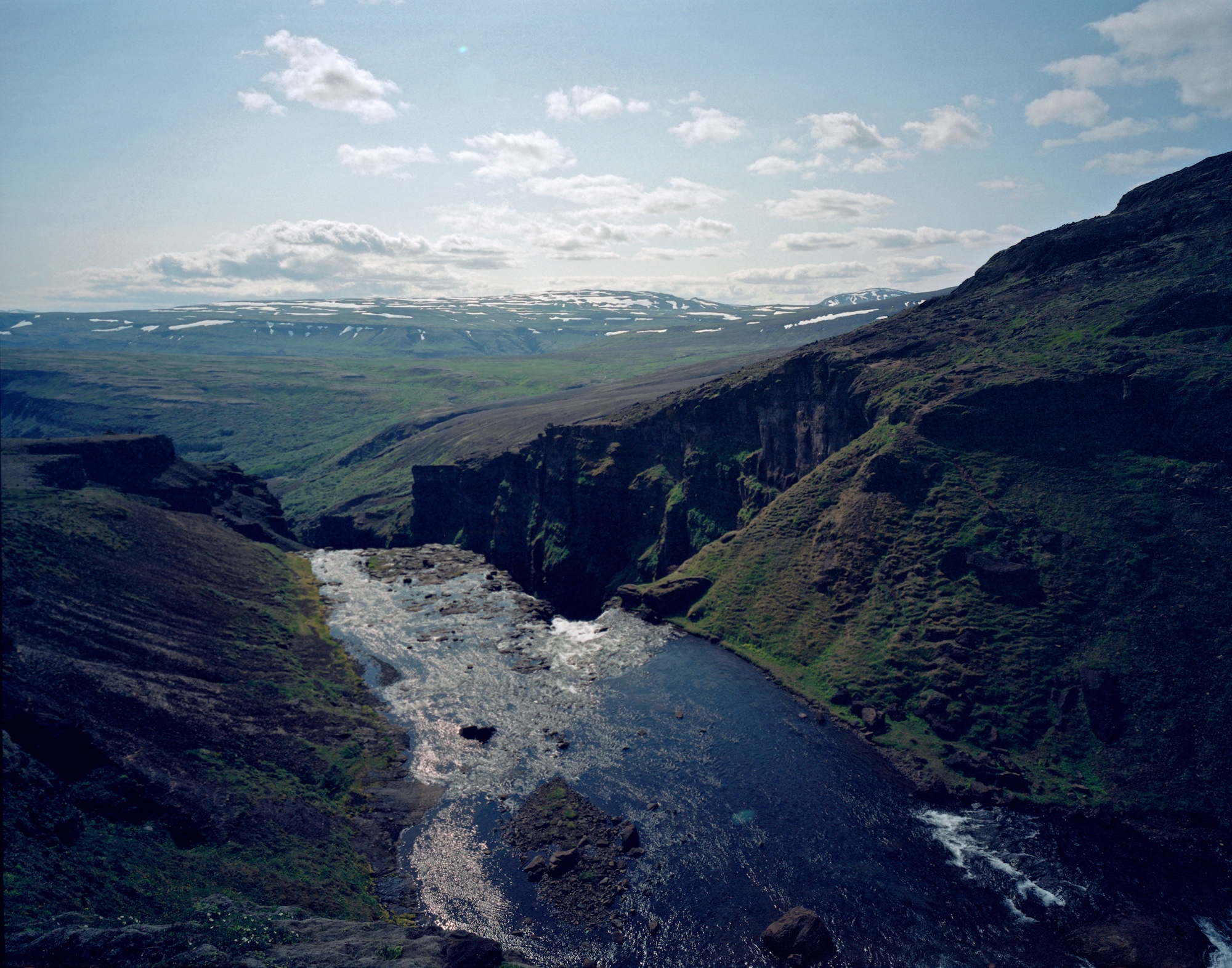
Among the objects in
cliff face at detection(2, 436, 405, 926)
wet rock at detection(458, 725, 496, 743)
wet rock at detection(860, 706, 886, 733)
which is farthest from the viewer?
wet rock at detection(458, 725, 496, 743)

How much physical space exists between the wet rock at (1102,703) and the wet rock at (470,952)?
50.4m

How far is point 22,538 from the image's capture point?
255 feet

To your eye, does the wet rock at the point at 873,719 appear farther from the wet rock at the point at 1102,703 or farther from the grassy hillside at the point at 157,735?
the grassy hillside at the point at 157,735

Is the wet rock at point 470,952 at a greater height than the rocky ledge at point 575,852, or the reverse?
the wet rock at point 470,952

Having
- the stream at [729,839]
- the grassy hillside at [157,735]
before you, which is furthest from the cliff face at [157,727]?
the stream at [729,839]

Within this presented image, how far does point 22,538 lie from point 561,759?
203ft

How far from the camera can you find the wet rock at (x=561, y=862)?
172 feet

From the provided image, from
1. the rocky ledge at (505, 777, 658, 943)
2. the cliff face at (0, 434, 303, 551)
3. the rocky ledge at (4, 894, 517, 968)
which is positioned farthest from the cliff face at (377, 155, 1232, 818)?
the cliff face at (0, 434, 303, 551)

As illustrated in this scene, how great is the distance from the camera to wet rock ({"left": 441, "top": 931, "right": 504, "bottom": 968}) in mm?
41406

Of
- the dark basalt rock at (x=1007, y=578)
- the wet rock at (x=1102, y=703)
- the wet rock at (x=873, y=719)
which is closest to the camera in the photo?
the wet rock at (x=1102, y=703)

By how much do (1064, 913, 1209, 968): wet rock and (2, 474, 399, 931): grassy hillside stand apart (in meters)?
45.8

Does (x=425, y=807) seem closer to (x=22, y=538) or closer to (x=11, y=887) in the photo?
(x=11, y=887)

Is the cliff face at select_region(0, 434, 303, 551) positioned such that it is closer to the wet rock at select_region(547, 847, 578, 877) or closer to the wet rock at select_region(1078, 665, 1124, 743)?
the wet rock at select_region(547, 847, 578, 877)

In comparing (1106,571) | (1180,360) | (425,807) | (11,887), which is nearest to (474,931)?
(425,807)
